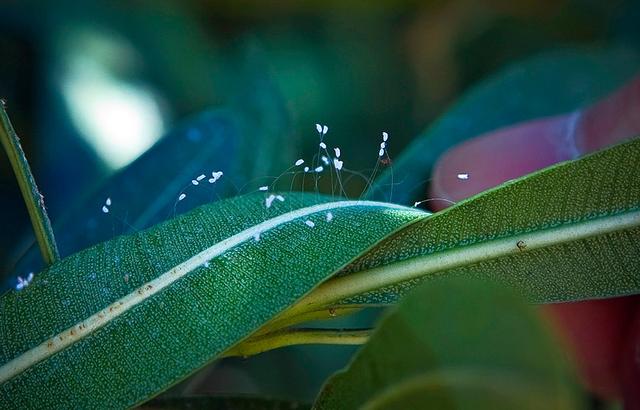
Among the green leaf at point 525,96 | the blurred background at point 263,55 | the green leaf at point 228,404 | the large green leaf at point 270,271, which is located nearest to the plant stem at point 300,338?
the large green leaf at point 270,271

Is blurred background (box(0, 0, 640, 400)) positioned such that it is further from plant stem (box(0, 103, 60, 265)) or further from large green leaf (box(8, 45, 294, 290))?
plant stem (box(0, 103, 60, 265))

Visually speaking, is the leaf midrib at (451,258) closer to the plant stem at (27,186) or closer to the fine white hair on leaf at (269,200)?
the fine white hair on leaf at (269,200)

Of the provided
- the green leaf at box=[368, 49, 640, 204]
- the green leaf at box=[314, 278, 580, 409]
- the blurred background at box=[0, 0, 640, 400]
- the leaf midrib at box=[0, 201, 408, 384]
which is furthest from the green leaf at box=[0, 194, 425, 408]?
the blurred background at box=[0, 0, 640, 400]

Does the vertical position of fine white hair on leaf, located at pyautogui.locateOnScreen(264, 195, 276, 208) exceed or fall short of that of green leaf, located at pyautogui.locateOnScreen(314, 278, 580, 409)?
it exceeds it

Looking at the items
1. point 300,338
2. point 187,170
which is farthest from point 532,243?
point 187,170

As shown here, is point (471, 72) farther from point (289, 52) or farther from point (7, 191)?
point (7, 191)

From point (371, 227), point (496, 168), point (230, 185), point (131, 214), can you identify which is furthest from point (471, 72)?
point (371, 227)
